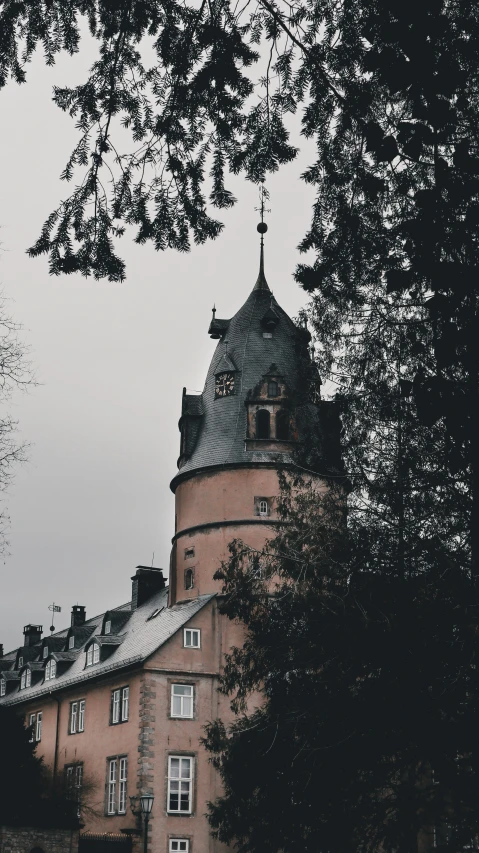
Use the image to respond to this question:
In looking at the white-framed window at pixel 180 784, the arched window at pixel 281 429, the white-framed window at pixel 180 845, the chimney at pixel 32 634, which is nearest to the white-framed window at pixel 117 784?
the white-framed window at pixel 180 784

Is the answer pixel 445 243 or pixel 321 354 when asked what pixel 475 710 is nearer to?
pixel 321 354

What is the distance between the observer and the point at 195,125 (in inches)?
352

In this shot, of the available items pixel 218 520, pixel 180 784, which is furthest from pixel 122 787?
pixel 218 520

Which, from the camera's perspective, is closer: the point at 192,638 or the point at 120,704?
the point at 192,638

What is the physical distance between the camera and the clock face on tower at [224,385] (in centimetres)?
4569

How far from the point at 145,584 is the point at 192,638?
10004 mm

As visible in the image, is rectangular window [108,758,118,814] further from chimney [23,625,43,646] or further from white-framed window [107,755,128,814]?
chimney [23,625,43,646]

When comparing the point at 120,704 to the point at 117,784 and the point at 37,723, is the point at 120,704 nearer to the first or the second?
the point at 117,784

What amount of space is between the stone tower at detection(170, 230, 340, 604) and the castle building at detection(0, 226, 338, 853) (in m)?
0.05

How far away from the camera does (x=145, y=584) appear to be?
5125 centimetres

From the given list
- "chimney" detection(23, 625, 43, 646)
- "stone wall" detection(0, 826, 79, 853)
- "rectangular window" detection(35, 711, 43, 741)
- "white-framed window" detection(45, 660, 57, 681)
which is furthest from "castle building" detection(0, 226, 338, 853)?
"chimney" detection(23, 625, 43, 646)

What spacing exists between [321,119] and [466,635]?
8.85m

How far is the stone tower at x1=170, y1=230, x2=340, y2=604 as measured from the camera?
42.9 m

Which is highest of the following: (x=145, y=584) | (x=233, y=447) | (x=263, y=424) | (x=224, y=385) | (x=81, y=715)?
(x=224, y=385)
